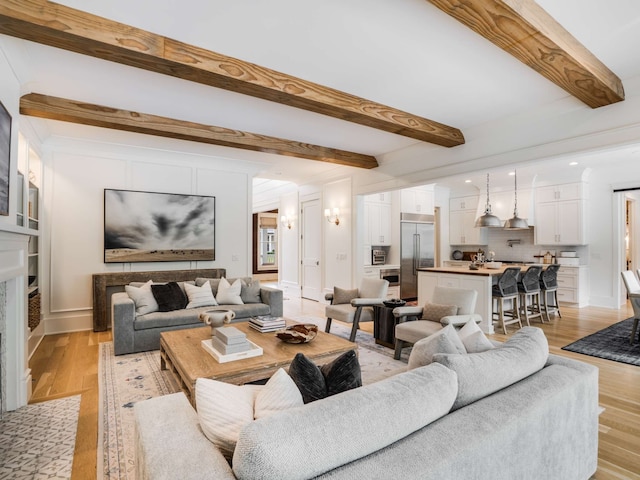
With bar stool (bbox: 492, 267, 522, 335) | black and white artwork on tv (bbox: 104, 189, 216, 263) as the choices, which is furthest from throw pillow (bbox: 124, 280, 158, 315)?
bar stool (bbox: 492, 267, 522, 335)

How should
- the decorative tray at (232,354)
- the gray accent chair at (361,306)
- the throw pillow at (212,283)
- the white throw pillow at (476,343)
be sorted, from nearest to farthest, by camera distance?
the white throw pillow at (476,343), the decorative tray at (232,354), the gray accent chair at (361,306), the throw pillow at (212,283)

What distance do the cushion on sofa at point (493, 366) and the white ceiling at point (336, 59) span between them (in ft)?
6.76

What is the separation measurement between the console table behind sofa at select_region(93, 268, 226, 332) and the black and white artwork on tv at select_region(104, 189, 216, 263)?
0.98 feet

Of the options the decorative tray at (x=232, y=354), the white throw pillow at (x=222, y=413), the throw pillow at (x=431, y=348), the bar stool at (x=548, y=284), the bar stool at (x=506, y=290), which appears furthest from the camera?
the bar stool at (x=548, y=284)

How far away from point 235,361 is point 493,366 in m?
1.76

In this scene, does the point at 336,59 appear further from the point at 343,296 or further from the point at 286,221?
the point at 286,221

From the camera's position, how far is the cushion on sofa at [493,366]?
1.39m

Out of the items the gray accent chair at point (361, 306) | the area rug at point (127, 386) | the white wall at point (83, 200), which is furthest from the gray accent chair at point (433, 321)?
the white wall at point (83, 200)

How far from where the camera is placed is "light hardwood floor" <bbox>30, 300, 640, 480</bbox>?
6.76ft

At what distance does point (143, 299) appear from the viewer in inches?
166

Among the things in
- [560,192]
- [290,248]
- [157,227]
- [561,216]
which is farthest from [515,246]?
[157,227]

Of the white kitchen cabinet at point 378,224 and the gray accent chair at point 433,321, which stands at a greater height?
the white kitchen cabinet at point 378,224

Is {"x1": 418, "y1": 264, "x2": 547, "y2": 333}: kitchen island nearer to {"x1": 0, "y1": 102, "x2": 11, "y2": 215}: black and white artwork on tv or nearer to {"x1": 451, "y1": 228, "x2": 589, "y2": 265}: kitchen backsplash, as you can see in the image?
{"x1": 451, "y1": 228, "x2": 589, "y2": 265}: kitchen backsplash

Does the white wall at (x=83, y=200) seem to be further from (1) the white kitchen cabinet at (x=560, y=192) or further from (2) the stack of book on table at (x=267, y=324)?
(1) the white kitchen cabinet at (x=560, y=192)
